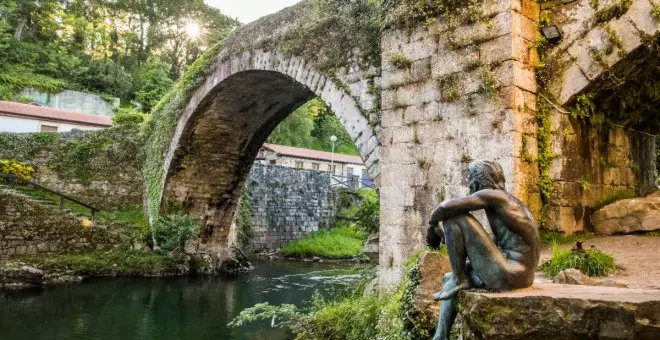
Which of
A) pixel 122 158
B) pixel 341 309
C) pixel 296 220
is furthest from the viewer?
pixel 296 220

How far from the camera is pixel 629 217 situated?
14.7 ft

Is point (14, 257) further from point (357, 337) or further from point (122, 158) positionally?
point (357, 337)

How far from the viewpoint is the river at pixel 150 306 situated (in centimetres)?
750

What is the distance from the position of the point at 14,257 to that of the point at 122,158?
408 centimetres

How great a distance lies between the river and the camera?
24.6ft

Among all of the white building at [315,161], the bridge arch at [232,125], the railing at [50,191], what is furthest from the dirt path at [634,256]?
the white building at [315,161]

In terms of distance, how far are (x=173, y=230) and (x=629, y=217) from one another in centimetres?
1036

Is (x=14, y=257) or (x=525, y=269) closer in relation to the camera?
(x=525, y=269)

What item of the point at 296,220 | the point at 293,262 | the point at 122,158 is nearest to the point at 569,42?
the point at 122,158

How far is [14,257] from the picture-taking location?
11023mm

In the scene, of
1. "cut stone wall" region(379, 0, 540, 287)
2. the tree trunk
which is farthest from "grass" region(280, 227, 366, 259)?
the tree trunk

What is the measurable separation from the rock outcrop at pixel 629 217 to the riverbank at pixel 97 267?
1013 cm

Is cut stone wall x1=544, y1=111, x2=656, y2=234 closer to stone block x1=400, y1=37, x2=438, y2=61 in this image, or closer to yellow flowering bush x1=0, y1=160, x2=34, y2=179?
stone block x1=400, y1=37, x2=438, y2=61

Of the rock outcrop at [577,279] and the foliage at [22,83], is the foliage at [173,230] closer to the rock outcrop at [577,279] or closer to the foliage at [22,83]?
the rock outcrop at [577,279]
